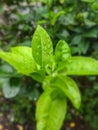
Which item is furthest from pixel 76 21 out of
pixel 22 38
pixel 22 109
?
pixel 22 109

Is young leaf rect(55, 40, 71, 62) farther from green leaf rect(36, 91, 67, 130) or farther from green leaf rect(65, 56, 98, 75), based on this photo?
green leaf rect(36, 91, 67, 130)

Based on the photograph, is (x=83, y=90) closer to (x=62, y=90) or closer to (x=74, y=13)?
(x=74, y=13)

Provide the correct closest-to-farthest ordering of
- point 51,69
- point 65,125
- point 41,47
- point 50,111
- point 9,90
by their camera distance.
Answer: point 41,47, point 51,69, point 50,111, point 9,90, point 65,125

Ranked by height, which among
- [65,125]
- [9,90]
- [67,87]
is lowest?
[65,125]

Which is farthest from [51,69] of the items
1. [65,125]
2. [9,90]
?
[65,125]

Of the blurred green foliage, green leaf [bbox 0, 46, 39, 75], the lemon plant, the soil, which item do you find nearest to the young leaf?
the lemon plant

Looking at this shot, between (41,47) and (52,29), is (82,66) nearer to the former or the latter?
(41,47)

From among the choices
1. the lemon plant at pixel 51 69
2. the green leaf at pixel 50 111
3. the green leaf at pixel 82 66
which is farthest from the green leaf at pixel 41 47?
the green leaf at pixel 50 111
